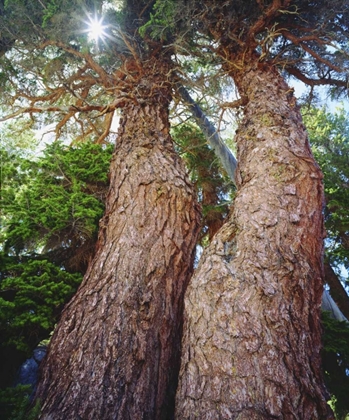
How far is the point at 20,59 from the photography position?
22.0 feet

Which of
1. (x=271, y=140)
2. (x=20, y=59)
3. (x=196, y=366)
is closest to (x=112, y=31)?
(x=20, y=59)

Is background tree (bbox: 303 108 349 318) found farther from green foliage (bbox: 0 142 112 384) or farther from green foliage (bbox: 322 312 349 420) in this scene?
green foliage (bbox: 0 142 112 384)

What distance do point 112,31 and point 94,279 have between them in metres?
5.25

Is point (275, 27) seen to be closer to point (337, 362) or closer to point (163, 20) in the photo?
point (163, 20)

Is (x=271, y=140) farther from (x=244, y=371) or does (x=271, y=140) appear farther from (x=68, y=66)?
(x=68, y=66)

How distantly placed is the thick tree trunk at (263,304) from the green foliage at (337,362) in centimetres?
290

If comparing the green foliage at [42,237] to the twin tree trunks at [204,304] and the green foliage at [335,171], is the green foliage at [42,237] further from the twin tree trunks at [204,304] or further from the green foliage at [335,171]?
the green foliage at [335,171]

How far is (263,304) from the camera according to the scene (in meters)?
2.22

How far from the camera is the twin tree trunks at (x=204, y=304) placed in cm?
196

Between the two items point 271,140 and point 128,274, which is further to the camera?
point 271,140

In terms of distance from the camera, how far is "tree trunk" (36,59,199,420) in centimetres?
218

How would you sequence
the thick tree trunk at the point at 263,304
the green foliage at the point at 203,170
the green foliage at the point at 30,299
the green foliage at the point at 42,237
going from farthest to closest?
the green foliage at the point at 203,170, the green foliage at the point at 42,237, the green foliage at the point at 30,299, the thick tree trunk at the point at 263,304

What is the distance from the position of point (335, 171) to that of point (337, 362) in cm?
524

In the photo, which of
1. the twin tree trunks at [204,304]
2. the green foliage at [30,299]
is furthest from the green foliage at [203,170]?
the green foliage at [30,299]
